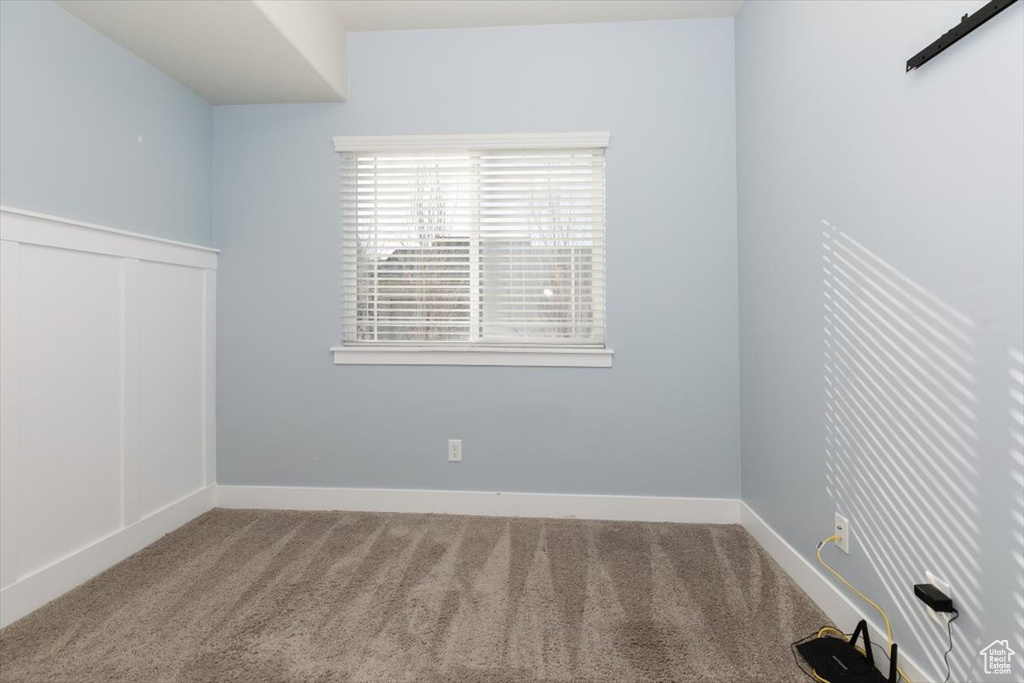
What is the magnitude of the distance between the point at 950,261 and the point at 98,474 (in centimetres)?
310

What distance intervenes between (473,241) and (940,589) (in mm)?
2296

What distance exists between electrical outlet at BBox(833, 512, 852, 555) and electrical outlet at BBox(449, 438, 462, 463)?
1.75m

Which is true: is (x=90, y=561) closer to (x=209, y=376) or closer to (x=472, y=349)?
(x=209, y=376)

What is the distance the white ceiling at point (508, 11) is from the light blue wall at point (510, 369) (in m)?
0.06

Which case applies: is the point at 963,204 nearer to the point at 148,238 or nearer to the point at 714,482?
the point at 714,482

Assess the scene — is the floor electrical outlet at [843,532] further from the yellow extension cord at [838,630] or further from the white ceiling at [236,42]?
the white ceiling at [236,42]

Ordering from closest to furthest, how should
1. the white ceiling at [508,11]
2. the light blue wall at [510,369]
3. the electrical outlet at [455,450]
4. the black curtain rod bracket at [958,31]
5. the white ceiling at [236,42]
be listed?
the black curtain rod bracket at [958,31]
the white ceiling at [236,42]
the white ceiling at [508,11]
the light blue wall at [510,369]
the electrical outlet at [455,450]

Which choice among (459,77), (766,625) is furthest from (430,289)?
(766,625)

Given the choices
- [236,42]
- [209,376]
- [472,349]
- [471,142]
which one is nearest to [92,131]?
[236,42]

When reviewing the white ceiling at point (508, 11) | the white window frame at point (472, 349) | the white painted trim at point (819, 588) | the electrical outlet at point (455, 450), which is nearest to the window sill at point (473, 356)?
the white window frame at point (472, 349)

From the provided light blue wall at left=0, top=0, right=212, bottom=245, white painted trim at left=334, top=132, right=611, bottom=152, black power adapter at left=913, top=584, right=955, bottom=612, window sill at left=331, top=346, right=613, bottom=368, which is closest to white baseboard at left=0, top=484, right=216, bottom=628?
window sill at left=331, top=346, right=613, bottom=368

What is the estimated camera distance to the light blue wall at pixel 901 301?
1060 millimetres

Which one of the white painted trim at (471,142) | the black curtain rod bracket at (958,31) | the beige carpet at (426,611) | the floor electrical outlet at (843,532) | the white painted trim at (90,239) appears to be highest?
the white painted trim at (471,142)

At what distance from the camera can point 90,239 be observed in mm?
1951
